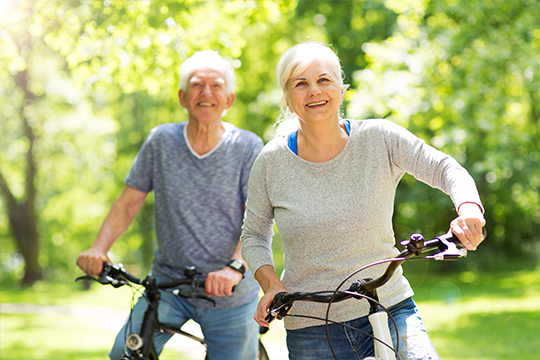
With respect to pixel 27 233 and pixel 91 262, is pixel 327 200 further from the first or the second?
pixel 27 233

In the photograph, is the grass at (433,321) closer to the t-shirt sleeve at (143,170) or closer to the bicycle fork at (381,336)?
the t-shirt sleeve at (143,170)

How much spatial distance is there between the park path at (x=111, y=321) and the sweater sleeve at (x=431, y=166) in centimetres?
584

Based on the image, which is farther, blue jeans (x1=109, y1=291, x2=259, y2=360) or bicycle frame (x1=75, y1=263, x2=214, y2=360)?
blue jeans (x1=109, y1=291, x2=259, y2=360)

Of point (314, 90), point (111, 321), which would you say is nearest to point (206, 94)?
point (314, 90)

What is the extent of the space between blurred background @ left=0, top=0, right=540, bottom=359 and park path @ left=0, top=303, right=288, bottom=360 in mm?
906

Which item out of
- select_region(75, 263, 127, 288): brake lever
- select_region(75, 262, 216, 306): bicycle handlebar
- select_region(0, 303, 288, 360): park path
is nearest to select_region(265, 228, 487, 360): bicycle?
select_region(75, 262, 216, 306): bicycle handlebar

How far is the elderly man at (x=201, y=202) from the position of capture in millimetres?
3617

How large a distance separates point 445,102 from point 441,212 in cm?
1145

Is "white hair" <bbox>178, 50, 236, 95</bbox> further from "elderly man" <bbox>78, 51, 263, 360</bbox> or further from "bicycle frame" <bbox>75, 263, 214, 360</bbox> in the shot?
"bicycle frame" <bbox>75, 263, 214, 360</bbox>

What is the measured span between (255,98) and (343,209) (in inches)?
740

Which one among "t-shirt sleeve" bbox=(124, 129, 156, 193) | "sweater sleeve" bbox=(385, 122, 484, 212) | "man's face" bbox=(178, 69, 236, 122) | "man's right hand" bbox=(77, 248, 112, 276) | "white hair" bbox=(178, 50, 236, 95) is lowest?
"man's right hand" bbox=(77, 248, 112, 276)

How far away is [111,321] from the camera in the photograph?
12.7 m

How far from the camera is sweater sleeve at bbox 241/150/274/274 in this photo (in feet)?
8.93

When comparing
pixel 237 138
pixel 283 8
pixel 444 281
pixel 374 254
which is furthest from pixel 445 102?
pixel 444 281
